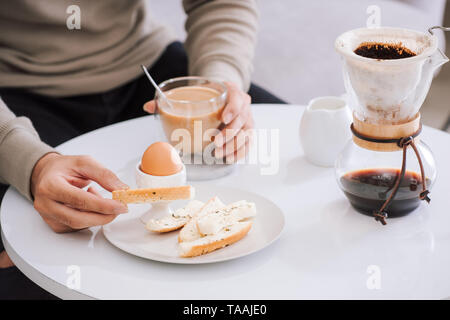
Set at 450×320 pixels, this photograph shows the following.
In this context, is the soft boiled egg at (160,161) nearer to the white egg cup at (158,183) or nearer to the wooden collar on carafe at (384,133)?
the white egg cup at (158,183)

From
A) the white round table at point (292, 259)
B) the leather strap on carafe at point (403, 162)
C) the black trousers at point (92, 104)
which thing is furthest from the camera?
the black trousers at point (92, 104)

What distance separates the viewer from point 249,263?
82 cm

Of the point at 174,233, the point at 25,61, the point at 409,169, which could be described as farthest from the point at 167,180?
the point at 25,61

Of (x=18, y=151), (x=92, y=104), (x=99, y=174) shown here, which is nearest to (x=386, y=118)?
(x=99, y=174)

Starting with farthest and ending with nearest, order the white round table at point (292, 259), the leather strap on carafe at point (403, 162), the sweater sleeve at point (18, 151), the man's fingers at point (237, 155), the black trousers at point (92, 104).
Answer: the black trousers at point (92, 104) < the man's fingers at point (237, 155) < the sweater sleeve at point (18, 151) < the leather strap on carafe at point (403, 162) < the white round table at point (292, 259)

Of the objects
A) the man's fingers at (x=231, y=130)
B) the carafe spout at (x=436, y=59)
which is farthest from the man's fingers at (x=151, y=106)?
the carafe spout at (x=436, y=59)

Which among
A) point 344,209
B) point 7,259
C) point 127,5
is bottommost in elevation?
point 7,259

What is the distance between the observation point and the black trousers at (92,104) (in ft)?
4.47

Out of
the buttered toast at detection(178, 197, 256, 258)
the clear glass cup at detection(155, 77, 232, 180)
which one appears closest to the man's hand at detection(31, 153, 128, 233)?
the buttered toast at detection(178, 197, 256, 258)

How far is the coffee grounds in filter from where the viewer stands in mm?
825

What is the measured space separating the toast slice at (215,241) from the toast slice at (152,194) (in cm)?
7

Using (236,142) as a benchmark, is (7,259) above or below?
below

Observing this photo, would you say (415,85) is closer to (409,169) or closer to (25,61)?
(409,169)

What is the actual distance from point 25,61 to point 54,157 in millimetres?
556
